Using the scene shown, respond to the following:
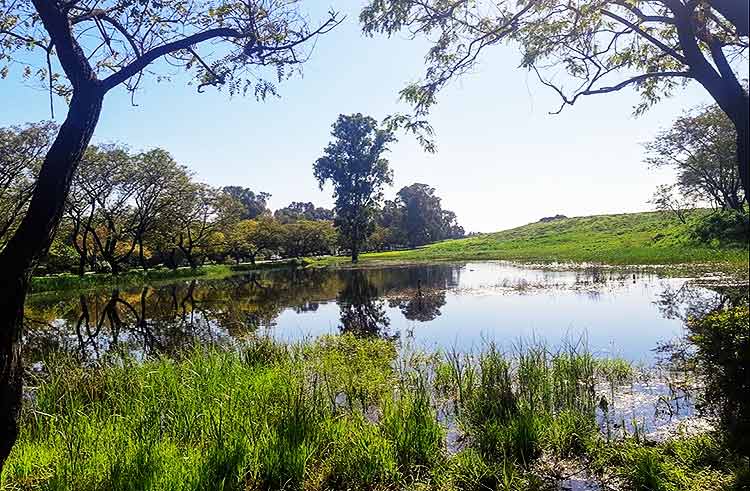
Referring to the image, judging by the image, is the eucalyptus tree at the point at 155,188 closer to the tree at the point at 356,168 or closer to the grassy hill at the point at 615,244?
the tree at the point at 356,168

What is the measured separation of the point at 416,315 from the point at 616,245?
32.1 m

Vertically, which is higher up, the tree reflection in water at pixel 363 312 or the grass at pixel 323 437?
the grass at pixel 323 437

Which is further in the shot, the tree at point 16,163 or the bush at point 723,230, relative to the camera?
the tree at point 16,163

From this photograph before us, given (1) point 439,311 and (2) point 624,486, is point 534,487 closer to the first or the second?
(2) point 624,486

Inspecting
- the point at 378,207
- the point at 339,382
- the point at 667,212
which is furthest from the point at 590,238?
the point at 339,382

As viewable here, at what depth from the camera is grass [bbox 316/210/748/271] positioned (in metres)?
28.2

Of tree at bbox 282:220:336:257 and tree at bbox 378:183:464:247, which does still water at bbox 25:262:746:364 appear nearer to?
tree at bbox 282:220:336:257

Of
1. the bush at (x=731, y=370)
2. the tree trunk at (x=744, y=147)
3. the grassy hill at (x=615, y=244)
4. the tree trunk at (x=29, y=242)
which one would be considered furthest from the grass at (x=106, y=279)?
the tree trunk at (x=744, y=147)

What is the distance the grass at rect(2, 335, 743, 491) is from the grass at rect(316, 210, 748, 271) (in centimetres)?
2195

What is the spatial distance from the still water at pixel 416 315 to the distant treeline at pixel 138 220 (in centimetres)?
608

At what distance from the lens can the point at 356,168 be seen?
2191 inches

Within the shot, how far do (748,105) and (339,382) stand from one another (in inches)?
254

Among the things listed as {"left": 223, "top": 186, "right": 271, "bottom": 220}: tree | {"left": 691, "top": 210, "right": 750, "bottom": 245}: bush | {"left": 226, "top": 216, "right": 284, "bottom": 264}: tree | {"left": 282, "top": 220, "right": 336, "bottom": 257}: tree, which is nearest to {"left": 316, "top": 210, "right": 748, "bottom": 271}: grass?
{"left": 691, "top": 210, "right": 750, "bottom": 245}: bush

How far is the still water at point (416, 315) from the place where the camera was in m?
12.1
